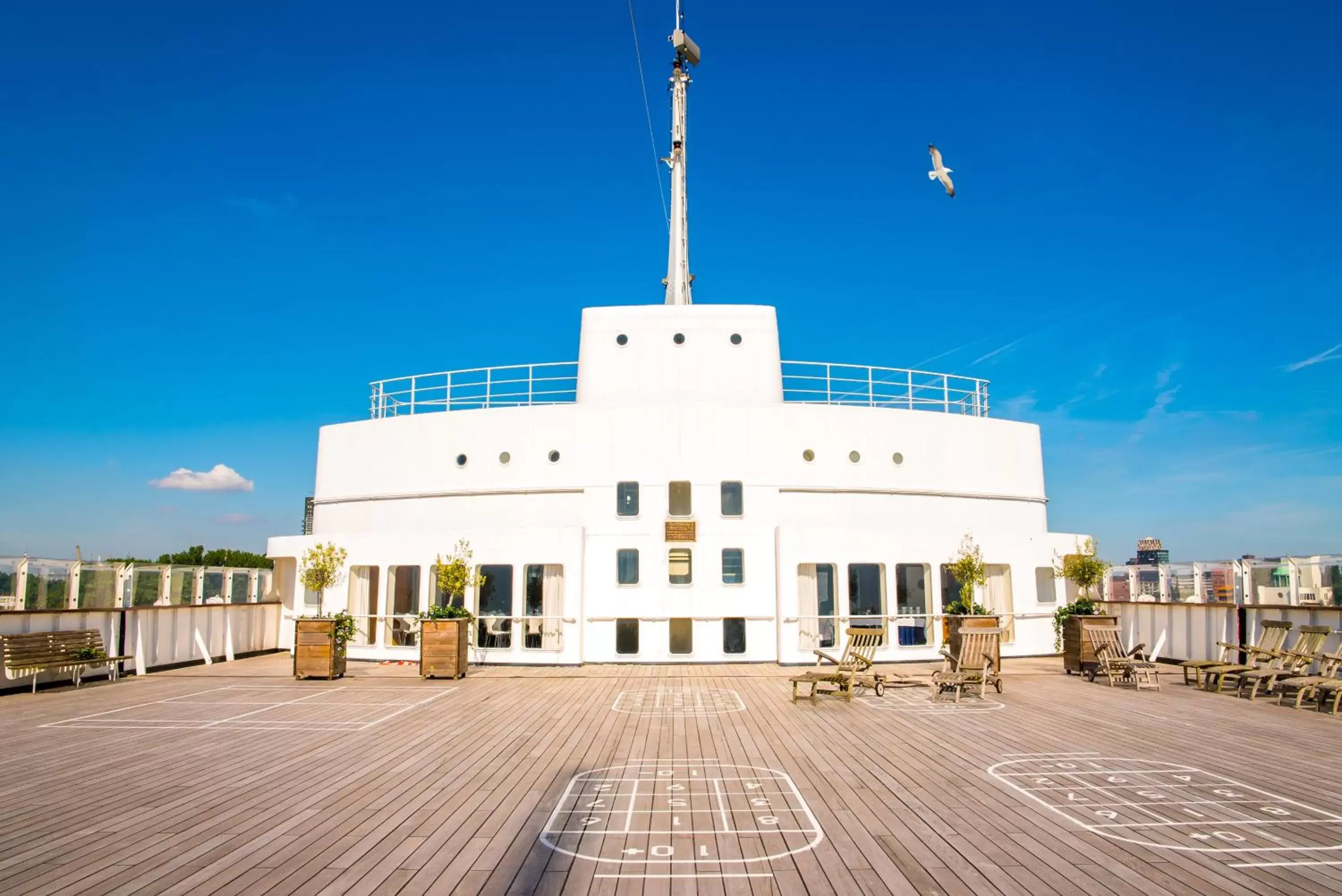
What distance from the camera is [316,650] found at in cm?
1444

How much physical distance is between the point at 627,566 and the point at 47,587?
9.74 meters

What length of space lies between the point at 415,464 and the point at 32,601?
7129 mm

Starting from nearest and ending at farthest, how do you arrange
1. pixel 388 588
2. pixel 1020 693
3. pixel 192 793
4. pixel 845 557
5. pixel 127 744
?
1. pixel 192 793
2. pixel 127 744
3. pixel 1020 693
4. pixel 845 557
5. pixel 388 588

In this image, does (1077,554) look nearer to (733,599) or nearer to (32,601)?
(733,599)

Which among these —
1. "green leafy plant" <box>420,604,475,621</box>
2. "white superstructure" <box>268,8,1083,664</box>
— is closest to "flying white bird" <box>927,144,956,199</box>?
"white superstructure" <box>268,8,1083,664</box>

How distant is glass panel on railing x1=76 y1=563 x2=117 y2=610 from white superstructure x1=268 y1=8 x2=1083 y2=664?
12.9 feet

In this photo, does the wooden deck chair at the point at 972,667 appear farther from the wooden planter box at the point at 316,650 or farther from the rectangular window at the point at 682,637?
the wooden planter box at the point at 316,650

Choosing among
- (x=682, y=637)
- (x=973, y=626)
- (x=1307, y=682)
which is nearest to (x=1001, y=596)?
(x=973, y=626)

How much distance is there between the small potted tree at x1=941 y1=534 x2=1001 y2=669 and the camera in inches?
579

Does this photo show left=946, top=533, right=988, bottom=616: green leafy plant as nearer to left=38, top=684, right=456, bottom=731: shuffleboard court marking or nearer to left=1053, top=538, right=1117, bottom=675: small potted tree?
left=1053, top=538, right=1117, bottom=675: small potted tree

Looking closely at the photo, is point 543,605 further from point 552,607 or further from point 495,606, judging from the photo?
point 495,606

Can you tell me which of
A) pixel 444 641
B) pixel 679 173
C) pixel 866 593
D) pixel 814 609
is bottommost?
pixel 444 641

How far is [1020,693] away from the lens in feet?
42.2

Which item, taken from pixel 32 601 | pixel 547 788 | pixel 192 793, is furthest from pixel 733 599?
pixel 32 601
